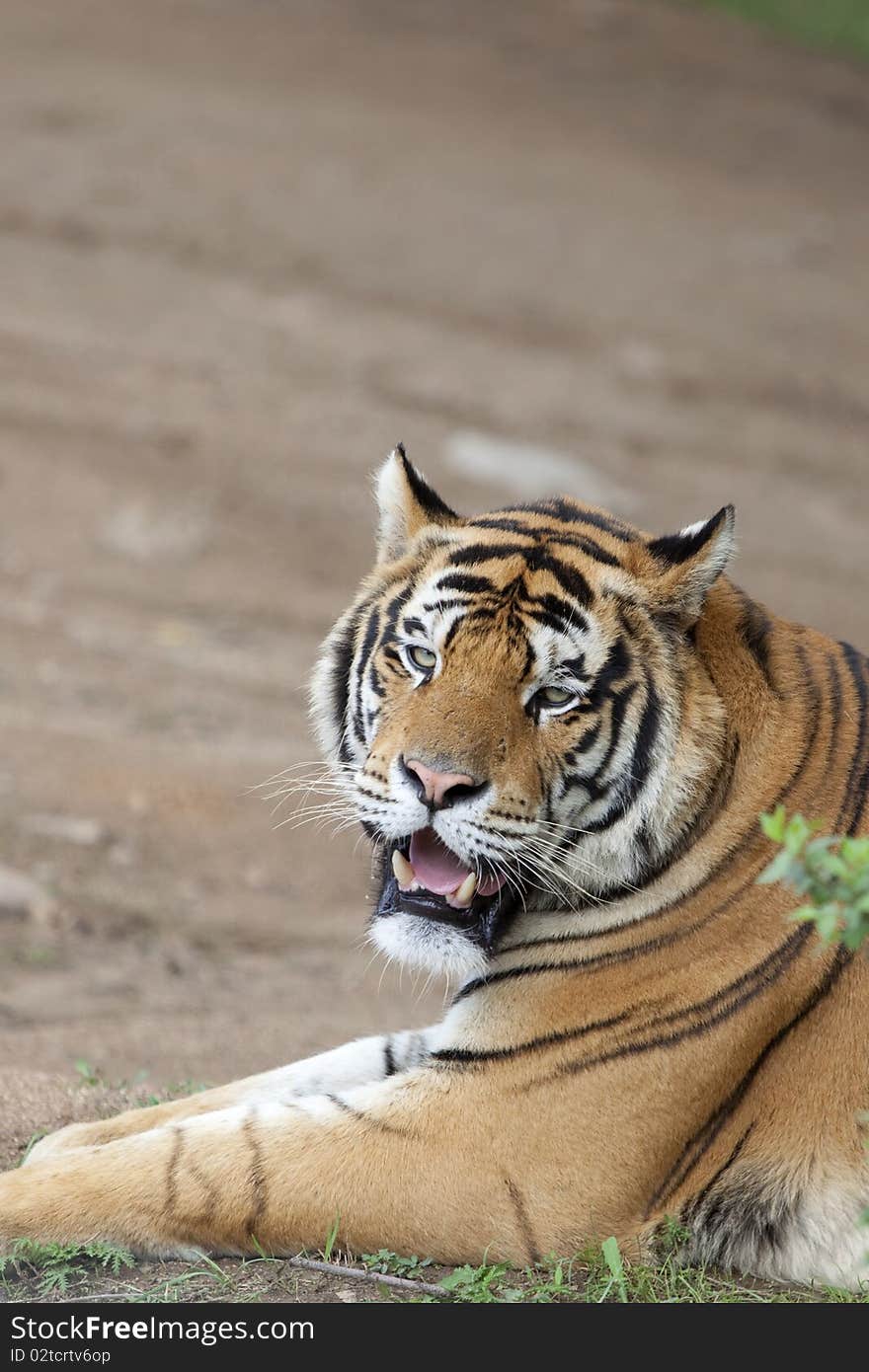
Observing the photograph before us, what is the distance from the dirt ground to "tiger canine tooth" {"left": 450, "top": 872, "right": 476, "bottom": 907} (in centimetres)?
175

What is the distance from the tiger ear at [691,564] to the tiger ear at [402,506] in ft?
1.68

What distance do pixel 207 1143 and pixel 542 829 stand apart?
2.78 ft

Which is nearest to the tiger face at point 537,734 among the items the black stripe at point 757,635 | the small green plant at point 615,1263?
the black stripe at point 757,635

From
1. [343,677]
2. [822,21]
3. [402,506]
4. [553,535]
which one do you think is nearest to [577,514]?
[553,535]

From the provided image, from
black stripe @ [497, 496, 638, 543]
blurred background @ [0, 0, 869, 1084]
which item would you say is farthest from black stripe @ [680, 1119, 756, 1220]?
blurred background @ [0, 0, 869, 1084]

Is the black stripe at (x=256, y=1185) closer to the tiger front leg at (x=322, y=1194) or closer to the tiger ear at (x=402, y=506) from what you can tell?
the tiger front leg at (x=322, y=1194)

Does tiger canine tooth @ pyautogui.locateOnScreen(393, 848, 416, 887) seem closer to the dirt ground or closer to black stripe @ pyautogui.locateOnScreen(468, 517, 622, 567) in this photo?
black stripe @ pyautogui.locateOnScreen(468, 517, 622, 567)

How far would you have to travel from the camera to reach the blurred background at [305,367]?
639cm

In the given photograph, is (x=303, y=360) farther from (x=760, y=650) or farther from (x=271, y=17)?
(x=760, y=650)

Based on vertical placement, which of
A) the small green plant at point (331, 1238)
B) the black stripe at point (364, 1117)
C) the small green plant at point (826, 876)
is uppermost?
the small green plant at point (826, 876)

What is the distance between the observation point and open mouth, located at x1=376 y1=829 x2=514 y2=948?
3.14 metres

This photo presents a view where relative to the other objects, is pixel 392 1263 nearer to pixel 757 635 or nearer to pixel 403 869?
pixel 403 869

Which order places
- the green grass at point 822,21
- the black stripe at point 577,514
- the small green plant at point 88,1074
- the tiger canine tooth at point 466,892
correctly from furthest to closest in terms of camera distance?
the green grass at point 822,21 → the small green plant at point 88,1074 → the black stripe at point 577,514 → the tiger canine tooth at point 466,892

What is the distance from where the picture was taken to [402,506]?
3.50 m
